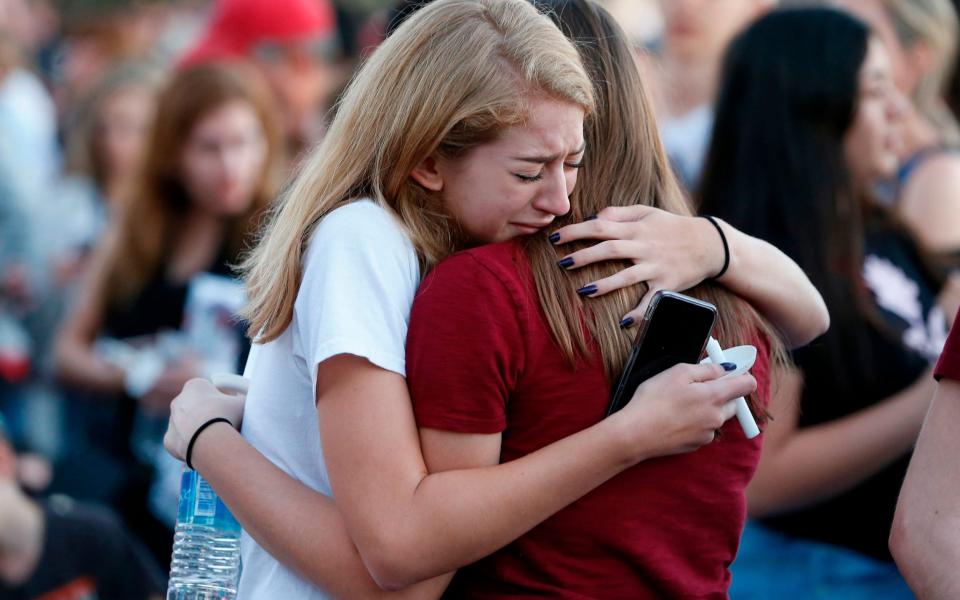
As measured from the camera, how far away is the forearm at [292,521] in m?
1.78

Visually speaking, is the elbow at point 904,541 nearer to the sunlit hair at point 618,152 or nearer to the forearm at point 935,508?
the forearm at point 935,508

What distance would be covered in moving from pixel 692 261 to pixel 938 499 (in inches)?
19.6

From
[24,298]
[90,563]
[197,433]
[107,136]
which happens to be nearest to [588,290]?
[197,433]

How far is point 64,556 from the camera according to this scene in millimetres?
3590

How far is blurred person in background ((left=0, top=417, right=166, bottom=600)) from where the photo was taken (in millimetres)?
3521

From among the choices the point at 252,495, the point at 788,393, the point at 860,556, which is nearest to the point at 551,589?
the point at 252,495

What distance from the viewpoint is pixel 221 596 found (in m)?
2.08

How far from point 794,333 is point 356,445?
84cm

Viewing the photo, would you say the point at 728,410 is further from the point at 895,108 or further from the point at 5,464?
the point at 5,464

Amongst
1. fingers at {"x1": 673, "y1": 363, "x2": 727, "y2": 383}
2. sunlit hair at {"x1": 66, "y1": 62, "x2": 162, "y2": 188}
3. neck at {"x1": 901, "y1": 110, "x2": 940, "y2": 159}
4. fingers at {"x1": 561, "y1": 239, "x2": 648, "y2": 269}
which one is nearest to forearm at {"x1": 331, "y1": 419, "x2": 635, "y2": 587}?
fingers at {"x1": 673, "y1": 363, "x2": 727, "y2": 383}

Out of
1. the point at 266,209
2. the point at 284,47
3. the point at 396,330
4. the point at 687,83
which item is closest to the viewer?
the point at 396,330

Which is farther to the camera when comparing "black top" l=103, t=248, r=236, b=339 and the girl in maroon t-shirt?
"black top" l=103, t=248, r=236, b=339

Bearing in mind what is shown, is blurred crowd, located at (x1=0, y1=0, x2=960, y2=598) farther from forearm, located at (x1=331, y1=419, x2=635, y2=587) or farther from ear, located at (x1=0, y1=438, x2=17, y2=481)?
forearm, located at (x1=331, y1=419, x2=635, y2=587)

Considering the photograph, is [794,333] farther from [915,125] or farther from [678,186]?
[915,125]
